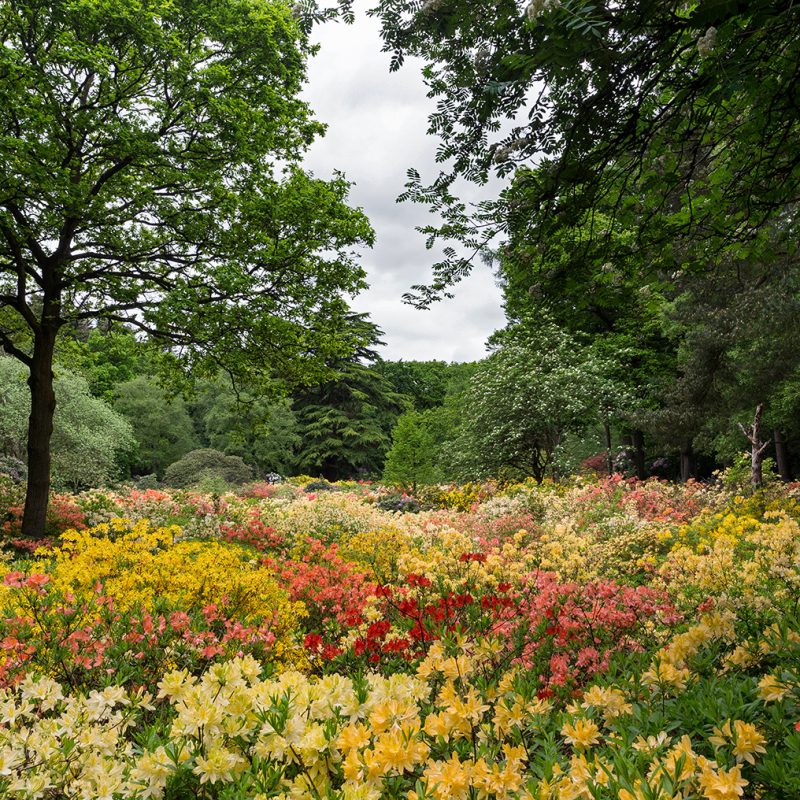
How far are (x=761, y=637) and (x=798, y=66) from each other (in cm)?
319

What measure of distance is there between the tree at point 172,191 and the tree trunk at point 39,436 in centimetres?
2

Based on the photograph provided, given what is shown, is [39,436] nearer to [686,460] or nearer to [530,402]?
[530,402]

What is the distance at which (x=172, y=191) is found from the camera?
31.1 feet

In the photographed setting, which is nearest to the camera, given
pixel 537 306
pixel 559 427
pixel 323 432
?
pixel 537 306

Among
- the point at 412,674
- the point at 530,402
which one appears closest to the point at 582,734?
the point at 412,674

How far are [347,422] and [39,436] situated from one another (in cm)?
2924

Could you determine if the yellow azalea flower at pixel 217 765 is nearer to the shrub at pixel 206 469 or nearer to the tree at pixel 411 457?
the tree at pixel 411 457

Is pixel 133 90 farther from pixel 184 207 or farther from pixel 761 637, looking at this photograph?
pixel 761 637

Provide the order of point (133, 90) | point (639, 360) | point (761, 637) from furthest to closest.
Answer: point (639, 360), point (133, 90), point (761, 637)

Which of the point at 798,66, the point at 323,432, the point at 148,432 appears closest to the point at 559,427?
the point at 798,66

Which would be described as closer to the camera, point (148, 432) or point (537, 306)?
point (537, 306)

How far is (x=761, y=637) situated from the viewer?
10.6 feet

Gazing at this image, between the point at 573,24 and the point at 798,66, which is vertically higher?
the point at 798,66

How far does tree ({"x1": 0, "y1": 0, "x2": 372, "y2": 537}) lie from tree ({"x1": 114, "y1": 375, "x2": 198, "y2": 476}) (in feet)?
94.6
